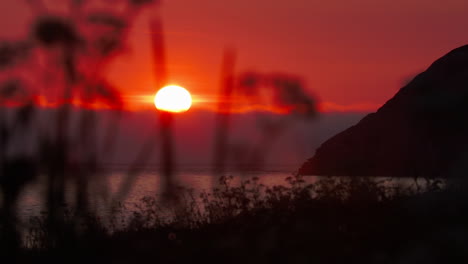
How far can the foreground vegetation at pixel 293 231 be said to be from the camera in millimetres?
6129

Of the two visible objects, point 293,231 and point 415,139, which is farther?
point 415,139

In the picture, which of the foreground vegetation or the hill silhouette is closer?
the foreground vegetation

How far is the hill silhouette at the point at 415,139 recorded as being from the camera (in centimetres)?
892

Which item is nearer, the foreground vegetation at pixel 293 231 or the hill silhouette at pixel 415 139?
the foreground vegetation at pixel 293 231

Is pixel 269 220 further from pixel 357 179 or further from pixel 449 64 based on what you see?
pixel 449 64

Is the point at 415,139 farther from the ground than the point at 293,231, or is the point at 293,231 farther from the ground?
the point at 415,139

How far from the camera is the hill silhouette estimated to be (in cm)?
892

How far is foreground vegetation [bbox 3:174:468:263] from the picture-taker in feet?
20.1

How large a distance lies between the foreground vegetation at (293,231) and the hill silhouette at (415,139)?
576 mm

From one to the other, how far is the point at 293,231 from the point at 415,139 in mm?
6380

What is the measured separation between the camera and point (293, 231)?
279 inches

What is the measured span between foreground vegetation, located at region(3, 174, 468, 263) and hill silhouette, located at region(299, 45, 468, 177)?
1.89ft

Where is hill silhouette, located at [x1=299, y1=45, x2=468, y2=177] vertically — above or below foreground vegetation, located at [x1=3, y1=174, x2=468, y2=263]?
above

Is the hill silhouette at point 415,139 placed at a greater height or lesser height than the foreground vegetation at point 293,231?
greater
